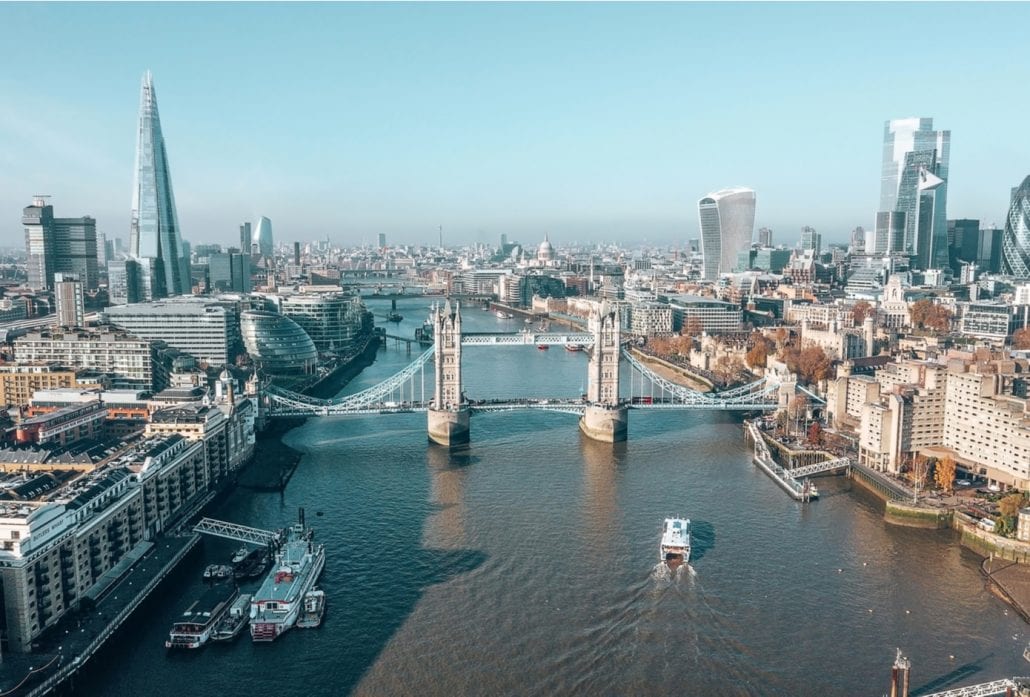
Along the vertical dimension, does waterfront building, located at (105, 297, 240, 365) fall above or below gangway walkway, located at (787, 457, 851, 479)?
above

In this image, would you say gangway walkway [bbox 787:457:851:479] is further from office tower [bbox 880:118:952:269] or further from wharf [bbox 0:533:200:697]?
office tower [bbox 880:118:952:269]

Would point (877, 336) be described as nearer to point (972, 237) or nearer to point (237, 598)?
point (237, 598)

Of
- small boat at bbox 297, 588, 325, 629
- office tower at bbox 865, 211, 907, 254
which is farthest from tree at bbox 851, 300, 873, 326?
small boat at bbox 297, 588, 325, 629

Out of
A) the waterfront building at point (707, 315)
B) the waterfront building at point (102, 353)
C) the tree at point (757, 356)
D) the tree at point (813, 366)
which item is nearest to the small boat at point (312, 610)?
the waterfront building at point (102, 353)

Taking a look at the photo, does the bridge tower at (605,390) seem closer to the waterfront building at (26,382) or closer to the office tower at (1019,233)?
the waterfront building at (26,382)

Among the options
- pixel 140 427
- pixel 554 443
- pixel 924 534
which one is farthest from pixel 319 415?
pixel 924 534

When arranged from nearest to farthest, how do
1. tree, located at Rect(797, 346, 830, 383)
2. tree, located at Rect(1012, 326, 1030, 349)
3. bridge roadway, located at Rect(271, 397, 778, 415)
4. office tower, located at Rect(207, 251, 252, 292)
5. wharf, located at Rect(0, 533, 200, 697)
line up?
wharf, located at Rect(0, 533, 200, 697)
bridge roadway, located at Rect(271, 397, 778, 415)
tree, located at Rect(797, 346, 830, 383)
tree, located at Rect(1012, 326, 1030, 349)
office tower, located at Rect(207, 251, 252, 292)
